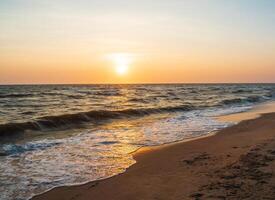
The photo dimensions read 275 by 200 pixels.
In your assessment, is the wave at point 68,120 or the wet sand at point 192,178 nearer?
the wet sand at point 192,178

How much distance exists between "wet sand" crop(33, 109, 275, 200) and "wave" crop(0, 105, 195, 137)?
25.4ft

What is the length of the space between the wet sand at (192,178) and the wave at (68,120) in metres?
7.76

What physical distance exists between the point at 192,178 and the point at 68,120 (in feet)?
42.5

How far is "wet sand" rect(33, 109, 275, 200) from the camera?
5699 millimetres

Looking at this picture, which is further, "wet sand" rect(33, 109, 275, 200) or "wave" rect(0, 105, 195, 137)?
"wave" rect(0, 105, 195, 137)

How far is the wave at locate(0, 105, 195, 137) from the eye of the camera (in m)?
15.2

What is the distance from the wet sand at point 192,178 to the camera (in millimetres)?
5699

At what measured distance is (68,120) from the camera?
61.2ft

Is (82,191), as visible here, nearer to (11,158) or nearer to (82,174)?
(82,174)

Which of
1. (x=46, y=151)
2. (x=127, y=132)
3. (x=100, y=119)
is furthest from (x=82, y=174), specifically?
(x=100, y=119)

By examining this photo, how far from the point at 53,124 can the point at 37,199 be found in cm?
1163

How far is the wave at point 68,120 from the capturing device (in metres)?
15.2

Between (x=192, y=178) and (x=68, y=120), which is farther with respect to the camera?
(x=68, y=120)

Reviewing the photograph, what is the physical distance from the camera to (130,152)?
32.8 ft
